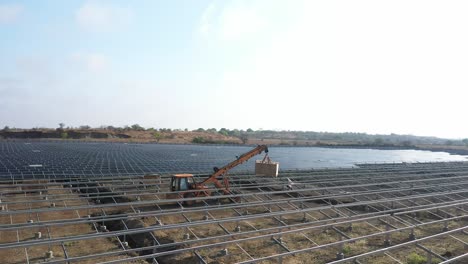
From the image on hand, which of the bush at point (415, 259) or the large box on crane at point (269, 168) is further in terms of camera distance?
the large box on crane at point (269, 168)

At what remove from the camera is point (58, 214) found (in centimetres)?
1964

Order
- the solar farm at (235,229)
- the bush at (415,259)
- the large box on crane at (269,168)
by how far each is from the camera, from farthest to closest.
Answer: the large box on crane at (269,168)
the bush at (415,259)
the solar farm at (235,229)

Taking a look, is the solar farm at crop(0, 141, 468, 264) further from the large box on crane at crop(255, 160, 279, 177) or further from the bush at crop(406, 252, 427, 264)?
the large box on crane at crop(255, 160, 279, 177)

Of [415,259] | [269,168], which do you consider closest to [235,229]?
[415,259]

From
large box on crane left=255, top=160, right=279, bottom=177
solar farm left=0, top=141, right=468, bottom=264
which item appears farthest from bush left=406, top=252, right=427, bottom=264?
large box on crane left=255, top=160, right=279, bottom=177

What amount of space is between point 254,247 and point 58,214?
37.9 feet

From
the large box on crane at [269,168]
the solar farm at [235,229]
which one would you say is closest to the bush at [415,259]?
the solar farm at [235,229]

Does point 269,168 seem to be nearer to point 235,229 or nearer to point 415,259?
point 235,229

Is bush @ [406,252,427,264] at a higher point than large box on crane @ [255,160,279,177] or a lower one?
lower

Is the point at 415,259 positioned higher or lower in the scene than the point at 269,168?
lower

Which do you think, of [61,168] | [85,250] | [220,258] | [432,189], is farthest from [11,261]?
[432,189]

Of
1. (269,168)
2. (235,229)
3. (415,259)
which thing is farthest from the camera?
(269,168)

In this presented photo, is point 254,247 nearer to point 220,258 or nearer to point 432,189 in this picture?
point 220,258

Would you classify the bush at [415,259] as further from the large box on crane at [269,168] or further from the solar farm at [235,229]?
the large box on crane at [269,168]
